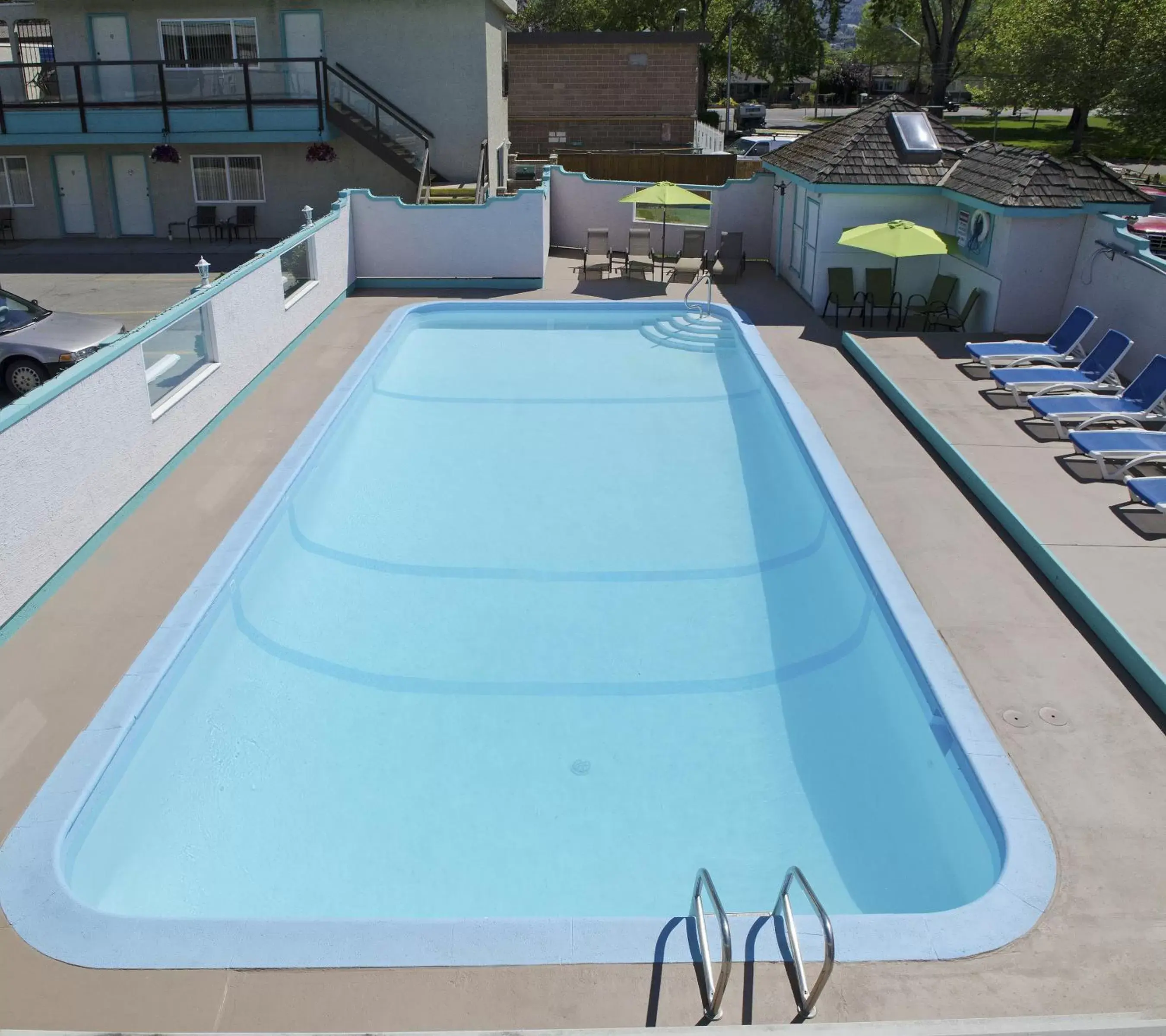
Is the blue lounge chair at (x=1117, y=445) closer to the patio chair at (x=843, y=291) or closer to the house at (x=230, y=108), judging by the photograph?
the patio chair at (x=843, y=291)

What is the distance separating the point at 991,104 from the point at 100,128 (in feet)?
123

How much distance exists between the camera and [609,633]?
31.0 ft

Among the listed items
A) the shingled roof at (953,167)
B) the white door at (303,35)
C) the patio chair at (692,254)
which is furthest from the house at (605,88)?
the shingled roof at (953,167)

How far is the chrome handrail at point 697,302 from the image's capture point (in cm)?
1847

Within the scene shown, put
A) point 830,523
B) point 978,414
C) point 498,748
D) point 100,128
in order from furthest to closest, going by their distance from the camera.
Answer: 1. point 100,128
2. point 978,414
3. point 830,523
4. point 498,748

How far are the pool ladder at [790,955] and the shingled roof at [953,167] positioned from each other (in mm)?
12852

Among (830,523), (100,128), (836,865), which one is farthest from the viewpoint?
(100,128)

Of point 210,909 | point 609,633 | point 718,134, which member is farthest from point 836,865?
point 718,134

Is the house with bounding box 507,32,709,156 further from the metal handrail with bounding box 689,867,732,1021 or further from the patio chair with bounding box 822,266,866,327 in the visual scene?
the metal handrail with bounding box 689,867,732,1021

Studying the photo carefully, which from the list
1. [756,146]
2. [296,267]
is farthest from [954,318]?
[756,146]

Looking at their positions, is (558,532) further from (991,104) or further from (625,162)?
(991,104)

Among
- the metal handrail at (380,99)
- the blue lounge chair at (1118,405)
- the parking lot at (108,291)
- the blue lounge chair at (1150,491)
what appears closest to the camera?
the blue lounge chair at (1150,491)

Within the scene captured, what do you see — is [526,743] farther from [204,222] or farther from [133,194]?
[133,194]

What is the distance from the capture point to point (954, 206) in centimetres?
1755
